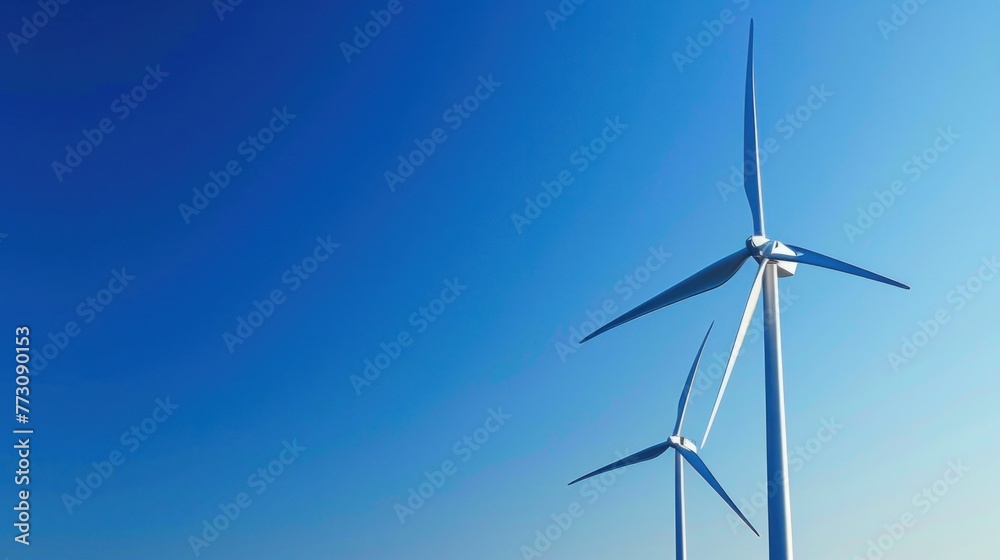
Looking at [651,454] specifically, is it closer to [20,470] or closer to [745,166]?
[745,166]

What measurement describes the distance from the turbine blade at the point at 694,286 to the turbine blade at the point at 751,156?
218 cm

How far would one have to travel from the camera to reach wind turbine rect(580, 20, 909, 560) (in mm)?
27125

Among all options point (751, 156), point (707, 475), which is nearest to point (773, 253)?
point (751, 156)

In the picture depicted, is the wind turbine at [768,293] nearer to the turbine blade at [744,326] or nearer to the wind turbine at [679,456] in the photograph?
the turbine blade at [744,326]

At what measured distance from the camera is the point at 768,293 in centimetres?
3058

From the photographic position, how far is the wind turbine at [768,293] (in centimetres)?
2712

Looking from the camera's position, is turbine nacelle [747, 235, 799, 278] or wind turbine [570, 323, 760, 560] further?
wind turbine [570, 323, 760, 560]

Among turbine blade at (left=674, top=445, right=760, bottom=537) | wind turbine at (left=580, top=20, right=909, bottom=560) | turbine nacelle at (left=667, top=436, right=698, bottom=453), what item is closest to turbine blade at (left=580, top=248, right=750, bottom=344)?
wind turbine at (left=580, top=20, right=909, bottom=560)

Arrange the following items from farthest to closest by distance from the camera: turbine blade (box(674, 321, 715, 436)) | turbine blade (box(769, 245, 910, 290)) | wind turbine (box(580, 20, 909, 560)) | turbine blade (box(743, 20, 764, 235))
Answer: turbine blade (box(674, 321, 715, 436)), turbine blade (box(743, 20, 764, 235)), turbine blade (box(769, 245, 910, 290)), wind turbine (box(580, 20, 909, 560))

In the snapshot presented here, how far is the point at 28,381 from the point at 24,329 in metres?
2.62

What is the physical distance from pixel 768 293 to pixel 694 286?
3.84 meters

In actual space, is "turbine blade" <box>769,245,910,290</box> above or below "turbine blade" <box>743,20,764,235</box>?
below

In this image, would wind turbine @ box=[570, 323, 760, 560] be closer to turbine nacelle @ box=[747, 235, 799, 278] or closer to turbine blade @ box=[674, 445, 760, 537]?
turbine blade @ box=[674, 445, 760, 537]

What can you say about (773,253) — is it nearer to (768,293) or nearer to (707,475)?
(768,293)
